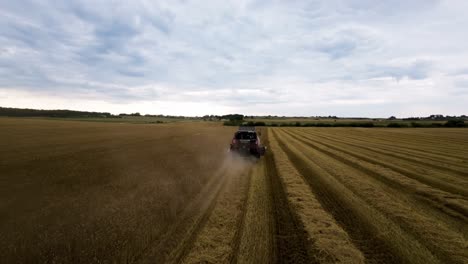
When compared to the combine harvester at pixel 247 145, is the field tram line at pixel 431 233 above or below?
below

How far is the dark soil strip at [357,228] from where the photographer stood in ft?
14.4

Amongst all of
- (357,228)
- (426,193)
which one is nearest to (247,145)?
(426,193)

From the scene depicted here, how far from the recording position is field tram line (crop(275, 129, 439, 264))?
439cm

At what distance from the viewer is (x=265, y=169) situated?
12.6 meters

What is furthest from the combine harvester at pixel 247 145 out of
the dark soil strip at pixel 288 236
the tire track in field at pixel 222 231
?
the dark soil strip at pixel 288 236

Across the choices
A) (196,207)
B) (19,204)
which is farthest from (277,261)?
(19,204)

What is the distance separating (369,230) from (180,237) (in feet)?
12.2

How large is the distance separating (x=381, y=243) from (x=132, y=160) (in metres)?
13.0

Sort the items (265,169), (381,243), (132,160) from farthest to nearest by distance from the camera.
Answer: (132,160) < (265,169) < (381,243)

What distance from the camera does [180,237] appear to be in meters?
5.04

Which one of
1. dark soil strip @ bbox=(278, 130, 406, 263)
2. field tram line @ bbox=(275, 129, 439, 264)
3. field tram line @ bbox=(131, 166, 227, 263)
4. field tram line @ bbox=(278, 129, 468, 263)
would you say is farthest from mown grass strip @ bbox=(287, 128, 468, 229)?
field tram line @ bbox=(131, 166, 227, 263)

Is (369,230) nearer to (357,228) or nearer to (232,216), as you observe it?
(357,228)

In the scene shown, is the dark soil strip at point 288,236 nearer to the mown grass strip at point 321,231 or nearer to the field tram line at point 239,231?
the mown grass strip at point 321,231

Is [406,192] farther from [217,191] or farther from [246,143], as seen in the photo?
[246,143]
